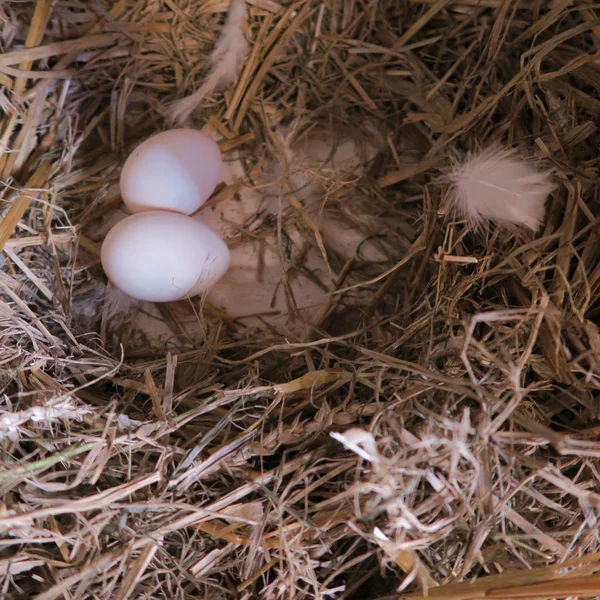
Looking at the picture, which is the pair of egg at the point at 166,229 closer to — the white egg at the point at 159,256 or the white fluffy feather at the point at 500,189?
the white egg at the point at 159,256

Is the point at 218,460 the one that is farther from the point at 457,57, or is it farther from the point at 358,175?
the point at 457,57

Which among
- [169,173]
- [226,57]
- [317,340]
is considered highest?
[226,57]

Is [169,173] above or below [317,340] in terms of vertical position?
above

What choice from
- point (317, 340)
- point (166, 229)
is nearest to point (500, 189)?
point (317, 340)

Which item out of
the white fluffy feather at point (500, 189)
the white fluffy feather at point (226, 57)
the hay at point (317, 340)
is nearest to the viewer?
the hay at point (317, 340)

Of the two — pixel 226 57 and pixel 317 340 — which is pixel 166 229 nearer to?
pixel 317 340

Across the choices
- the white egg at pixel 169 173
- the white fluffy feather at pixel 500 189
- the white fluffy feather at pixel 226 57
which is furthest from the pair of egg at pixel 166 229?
the white fluffy feather at pixel 500 189

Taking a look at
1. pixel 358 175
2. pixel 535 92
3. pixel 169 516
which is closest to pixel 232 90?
pixel 358 175

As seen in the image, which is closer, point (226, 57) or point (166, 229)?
point (166, 229)
